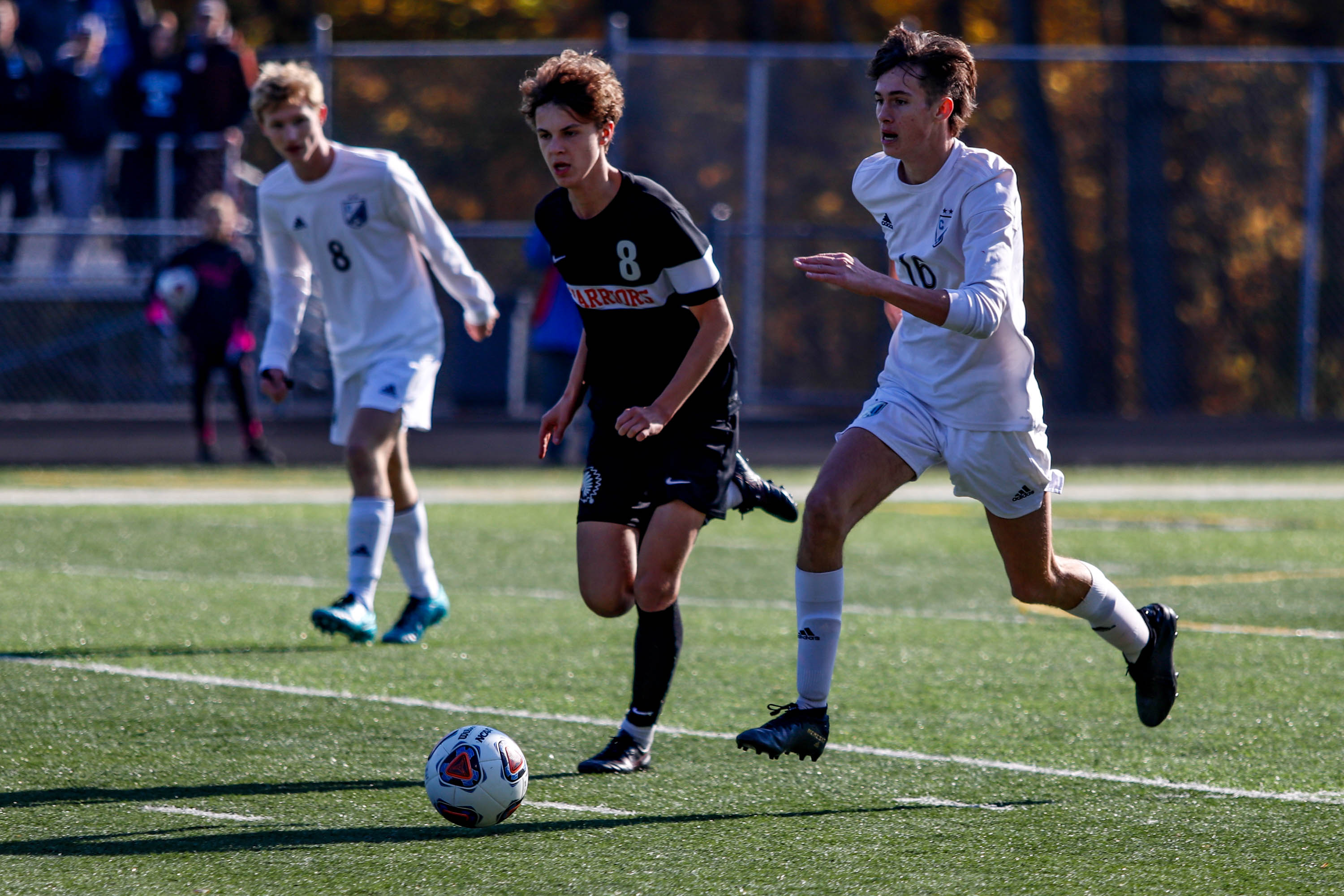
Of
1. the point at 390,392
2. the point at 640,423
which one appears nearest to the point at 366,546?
the point at 390,392

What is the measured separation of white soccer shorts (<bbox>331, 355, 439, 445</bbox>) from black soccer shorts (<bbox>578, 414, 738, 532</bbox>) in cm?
199

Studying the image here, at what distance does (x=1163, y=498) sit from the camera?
14.1 metres

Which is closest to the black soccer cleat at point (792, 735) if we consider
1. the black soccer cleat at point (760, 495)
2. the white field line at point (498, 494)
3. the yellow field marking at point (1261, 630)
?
Answer: the black soccer cleat at point (760, 495)

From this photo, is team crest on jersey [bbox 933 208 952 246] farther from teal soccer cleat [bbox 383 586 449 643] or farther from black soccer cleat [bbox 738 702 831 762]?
teal soccer cleat [bbox 383 586 449 643]

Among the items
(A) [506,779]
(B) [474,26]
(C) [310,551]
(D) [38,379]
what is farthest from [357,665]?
(B) [474,26]

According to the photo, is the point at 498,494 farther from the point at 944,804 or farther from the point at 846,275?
the point at 846,275

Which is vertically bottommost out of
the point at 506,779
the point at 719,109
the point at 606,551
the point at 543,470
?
the point at 543,470

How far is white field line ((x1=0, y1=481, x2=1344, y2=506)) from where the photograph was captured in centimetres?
1316

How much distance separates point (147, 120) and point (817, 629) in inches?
547

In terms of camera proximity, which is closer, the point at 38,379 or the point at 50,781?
the point at 50,781

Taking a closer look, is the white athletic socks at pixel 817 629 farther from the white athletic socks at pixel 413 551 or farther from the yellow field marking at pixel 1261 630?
the yellow field marking at pixel 1261 630

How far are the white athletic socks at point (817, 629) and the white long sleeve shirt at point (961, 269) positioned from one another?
57 cm

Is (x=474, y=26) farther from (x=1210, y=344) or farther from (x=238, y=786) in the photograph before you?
(x=238, y=786)

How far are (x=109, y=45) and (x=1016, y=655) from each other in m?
13.6
